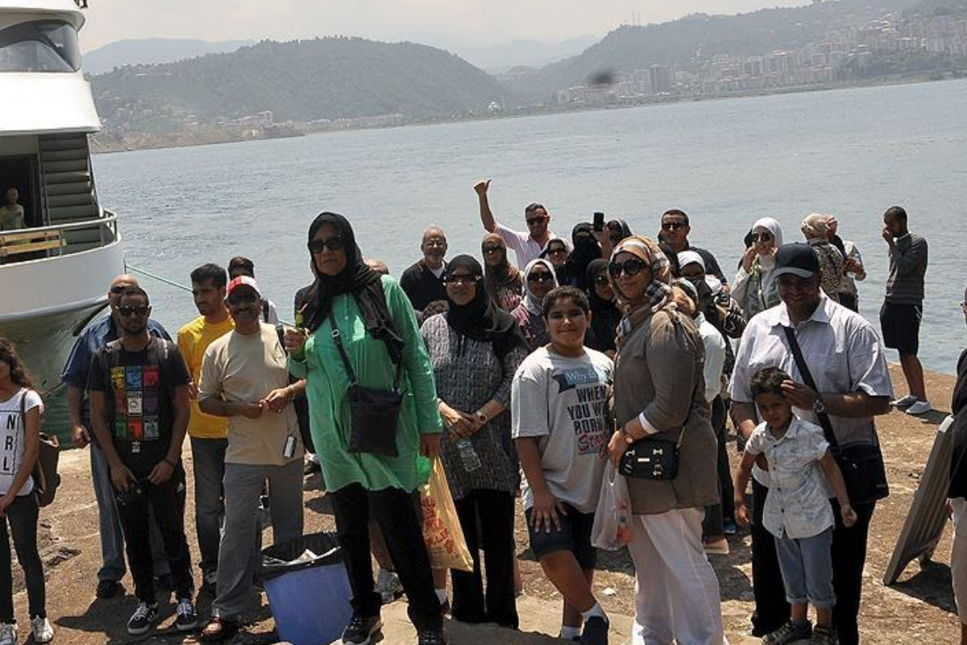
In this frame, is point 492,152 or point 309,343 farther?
point 492,152

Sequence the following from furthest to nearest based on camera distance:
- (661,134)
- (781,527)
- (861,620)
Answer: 1. (661,134)
2. (861,620)
3. (781,527)

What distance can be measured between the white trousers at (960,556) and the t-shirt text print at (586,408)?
1.42 meters

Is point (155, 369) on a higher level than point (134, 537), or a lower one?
higher

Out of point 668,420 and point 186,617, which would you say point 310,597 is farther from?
point 668,420

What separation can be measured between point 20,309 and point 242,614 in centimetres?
832

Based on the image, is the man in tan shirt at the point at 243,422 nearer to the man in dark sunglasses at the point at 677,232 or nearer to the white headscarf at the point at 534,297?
the white headscarf at the point at 534,297

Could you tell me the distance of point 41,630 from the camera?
19.8ft

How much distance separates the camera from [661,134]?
297 feet

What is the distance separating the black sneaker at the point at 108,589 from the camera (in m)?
6.63

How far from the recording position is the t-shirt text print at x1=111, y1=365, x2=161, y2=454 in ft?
19.2

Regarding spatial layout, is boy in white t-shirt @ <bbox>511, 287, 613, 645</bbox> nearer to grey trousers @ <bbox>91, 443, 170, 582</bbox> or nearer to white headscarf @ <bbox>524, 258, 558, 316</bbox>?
white headscarf @ <bbox>524, 258, 558, 316</bbox>

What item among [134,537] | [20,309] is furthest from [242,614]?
[20,309]

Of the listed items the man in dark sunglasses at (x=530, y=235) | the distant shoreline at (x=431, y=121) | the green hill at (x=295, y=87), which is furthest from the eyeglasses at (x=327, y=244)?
the green hill at (x=295, y=87)

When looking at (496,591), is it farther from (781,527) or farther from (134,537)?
(134,537)
